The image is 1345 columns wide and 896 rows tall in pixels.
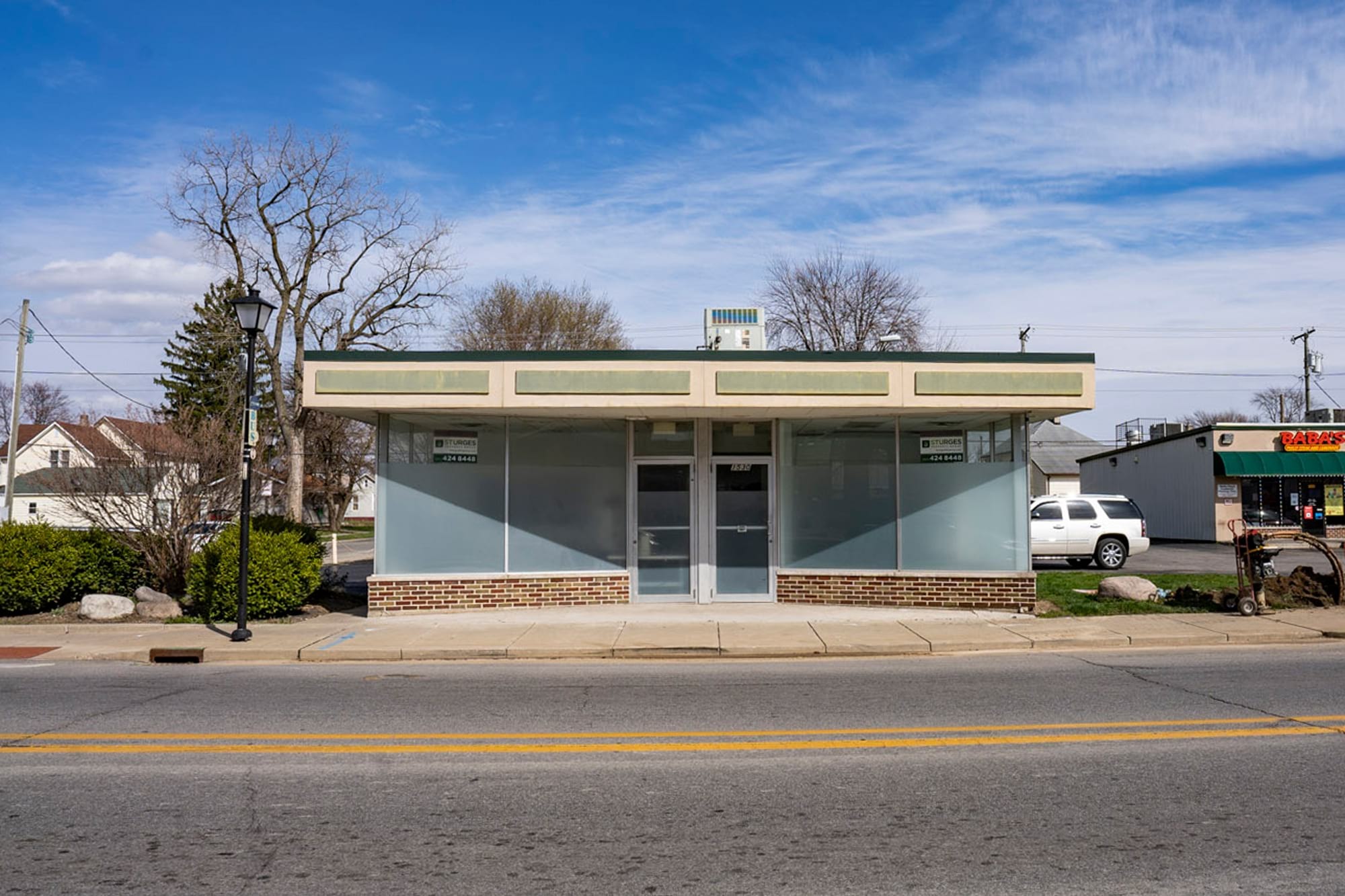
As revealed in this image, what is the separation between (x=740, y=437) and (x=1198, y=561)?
15.1 meters

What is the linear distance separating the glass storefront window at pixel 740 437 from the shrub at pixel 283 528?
6386 mm

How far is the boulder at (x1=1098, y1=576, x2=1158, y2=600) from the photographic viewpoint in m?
15.4

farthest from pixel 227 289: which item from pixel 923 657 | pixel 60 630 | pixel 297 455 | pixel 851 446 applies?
pixel 923 657

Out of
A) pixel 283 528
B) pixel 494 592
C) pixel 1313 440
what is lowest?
pixel 494 592

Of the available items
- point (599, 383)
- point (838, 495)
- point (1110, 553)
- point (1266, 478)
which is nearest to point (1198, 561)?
point (1110, 553)

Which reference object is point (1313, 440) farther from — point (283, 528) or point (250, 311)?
point (250, 311)

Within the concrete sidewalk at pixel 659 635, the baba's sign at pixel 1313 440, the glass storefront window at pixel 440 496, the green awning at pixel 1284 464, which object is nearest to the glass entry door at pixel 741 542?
the concrete sidewalk at pixel 659 635

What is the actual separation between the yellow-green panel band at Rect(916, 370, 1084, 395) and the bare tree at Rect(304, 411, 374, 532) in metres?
40.8

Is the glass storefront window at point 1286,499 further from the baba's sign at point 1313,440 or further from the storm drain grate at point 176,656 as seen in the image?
the storm drain grate at point 176,656

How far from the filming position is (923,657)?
1175cm

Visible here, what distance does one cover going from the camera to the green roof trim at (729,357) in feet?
47.6

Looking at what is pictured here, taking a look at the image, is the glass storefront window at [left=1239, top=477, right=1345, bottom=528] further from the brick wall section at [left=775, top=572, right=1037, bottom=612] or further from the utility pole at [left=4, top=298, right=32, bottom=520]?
the utility pole at [left=4, top=298, right=32, bottom=520]

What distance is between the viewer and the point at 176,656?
11.9 m

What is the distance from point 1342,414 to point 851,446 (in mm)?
32105
